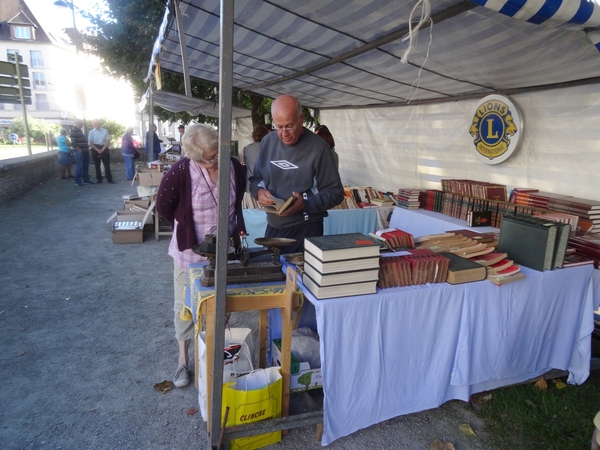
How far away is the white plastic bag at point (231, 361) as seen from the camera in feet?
7.70

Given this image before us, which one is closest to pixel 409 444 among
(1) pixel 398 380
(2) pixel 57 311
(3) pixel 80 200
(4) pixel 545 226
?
(1) pixel 398 380

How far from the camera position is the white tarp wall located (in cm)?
373

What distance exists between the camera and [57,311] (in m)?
3.97

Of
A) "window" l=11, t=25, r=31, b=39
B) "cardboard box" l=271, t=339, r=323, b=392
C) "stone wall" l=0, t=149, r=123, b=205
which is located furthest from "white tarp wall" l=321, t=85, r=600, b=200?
"window" l=11, t=25, r=31, b=39

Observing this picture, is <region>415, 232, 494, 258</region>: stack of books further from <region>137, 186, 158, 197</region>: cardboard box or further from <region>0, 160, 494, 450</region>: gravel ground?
<region>137, 186, 158, 197</region>: cardboard box

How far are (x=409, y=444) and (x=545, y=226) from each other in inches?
62.6

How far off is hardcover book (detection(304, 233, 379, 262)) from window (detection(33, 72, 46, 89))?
55.9 m

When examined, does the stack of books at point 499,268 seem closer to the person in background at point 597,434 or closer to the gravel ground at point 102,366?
the person in background at point 597,434

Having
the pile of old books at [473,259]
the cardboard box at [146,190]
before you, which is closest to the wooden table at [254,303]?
the pile of old books at [473,259]

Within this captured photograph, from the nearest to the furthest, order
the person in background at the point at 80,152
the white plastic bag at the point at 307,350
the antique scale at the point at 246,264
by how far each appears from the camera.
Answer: the antique scale at the point at 246,264, the white plastic bag at the point at 307,350, the person in background at the point at 80,152

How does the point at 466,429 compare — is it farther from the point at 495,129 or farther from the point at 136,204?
the point at 136,204

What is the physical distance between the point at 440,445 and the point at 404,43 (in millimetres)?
2923

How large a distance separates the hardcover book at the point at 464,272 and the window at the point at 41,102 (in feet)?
187

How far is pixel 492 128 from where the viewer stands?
4590 mm
